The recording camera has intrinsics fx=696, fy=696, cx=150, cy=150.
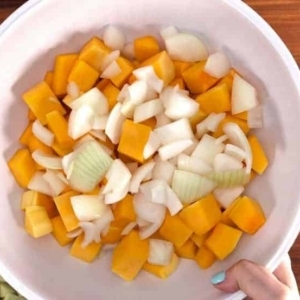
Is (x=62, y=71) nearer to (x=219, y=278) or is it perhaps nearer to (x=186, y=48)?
(x=186, y=48)

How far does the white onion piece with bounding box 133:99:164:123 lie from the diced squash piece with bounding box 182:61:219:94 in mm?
68

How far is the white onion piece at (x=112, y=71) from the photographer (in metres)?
1.16

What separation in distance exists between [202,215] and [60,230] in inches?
9.7

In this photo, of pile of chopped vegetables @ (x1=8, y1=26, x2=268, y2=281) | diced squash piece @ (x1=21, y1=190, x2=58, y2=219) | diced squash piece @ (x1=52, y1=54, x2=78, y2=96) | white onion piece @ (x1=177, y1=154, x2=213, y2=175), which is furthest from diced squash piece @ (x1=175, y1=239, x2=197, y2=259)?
diced squash piece @ (x1=52, y1=54, x2=78, y2=96)

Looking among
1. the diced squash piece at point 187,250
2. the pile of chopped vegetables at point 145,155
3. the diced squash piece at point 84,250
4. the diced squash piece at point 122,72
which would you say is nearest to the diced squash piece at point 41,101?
the pile of chopped vegetables at point 145,155

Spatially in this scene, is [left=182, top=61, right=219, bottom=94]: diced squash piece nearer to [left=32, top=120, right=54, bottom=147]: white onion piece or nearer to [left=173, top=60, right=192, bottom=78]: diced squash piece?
[left=173, top=60, right=192, bottom=78]: diced squash piece

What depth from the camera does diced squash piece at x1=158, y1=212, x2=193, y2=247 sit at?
3.75 ft

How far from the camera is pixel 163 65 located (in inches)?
44.8

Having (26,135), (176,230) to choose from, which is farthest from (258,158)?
(26,135)

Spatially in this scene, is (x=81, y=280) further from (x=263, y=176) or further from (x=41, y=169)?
(x=263, y=176)

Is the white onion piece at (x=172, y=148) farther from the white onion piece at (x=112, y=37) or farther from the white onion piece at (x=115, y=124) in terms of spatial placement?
the white onion piece at (x=112, y=37)

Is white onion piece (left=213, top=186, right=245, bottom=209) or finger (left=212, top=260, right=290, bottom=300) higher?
white onion piece (left=213, top=186, right=245, bottom=209)

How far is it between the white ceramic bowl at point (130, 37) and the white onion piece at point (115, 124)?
5.6 inches

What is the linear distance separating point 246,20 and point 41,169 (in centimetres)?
42
